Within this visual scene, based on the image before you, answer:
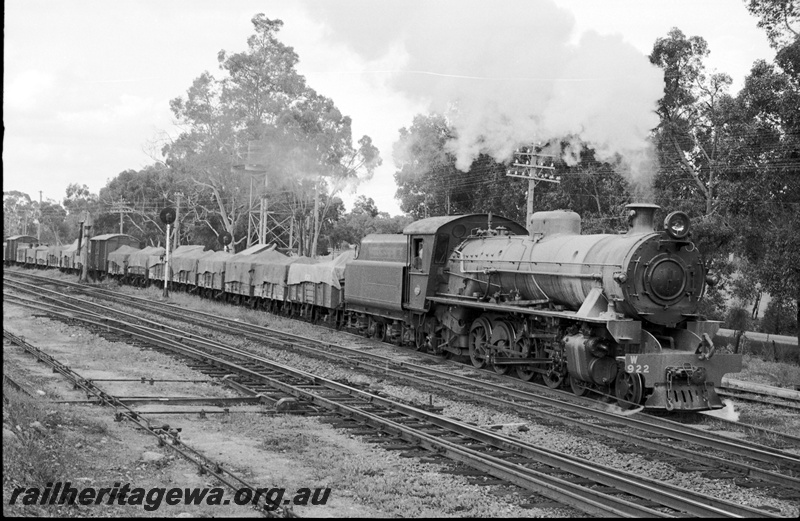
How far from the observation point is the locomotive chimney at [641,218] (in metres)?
11.9

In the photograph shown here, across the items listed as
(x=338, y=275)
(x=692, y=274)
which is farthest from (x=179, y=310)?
(x=692, y=274)

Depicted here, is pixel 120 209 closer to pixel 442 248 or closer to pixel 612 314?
pixel 442 248

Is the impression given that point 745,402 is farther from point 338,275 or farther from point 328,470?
point 338,275

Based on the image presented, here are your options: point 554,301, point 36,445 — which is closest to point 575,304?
point 554,301

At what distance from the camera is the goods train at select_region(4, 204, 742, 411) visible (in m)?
11.0

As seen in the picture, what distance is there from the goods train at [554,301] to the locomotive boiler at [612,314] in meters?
0.02

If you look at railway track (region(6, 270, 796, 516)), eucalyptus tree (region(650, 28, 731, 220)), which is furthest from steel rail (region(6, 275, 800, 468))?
eucalyptus tree (region(650, 28, 731, 220))

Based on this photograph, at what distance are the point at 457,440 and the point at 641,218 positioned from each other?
5454mm

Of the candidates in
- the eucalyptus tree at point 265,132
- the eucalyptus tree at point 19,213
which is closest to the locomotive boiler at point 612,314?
the eucalyptus tree at point 265,132

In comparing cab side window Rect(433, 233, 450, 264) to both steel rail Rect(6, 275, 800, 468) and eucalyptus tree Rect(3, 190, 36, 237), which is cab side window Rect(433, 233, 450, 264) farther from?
eucalyptus tree Rect(3, 190, 36, 237)

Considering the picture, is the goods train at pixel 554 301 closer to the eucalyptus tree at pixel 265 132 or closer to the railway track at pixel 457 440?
the railway track at pixel 457 440

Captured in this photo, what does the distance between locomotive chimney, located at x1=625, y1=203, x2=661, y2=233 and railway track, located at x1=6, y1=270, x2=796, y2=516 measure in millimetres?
4733

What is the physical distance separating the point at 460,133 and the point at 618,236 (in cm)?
1191

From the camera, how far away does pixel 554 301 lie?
42.7 ft
